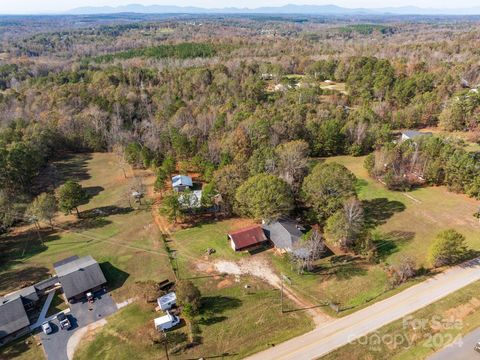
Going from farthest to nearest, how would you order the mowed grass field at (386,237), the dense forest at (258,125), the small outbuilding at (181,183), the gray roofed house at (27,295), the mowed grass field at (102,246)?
the small outbuilding at (181,183) → the dense forest at (258,125) → the mowed grass field at (102,246) → the mowed grass field at (386,237) → the gray roofed house at (27,295)

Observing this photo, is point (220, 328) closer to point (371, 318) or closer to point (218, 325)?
point (218, 325)

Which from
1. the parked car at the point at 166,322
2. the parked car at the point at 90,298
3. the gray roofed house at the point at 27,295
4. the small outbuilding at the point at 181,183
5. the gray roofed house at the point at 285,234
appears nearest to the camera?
the parked car at the point at 166,322

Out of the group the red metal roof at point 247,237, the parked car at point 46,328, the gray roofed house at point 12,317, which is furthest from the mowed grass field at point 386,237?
the gray roofed house at point 12,317

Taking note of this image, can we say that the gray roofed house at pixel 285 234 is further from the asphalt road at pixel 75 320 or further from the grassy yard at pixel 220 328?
the asphalt road at pixel 75 320

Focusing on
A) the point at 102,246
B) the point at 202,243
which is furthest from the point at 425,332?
the point at 102,246

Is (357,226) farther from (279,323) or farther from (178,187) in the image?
(178,187)

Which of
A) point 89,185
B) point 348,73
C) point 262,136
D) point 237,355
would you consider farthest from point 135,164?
point 348,73

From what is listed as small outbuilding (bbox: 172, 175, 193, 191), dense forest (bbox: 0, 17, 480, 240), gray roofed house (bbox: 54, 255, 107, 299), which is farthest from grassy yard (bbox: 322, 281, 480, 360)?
small outbuilding (bbox: 172, 175, 193, 191)
